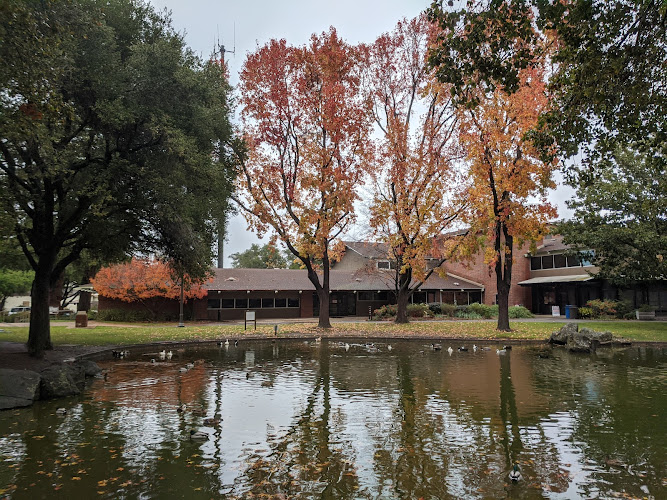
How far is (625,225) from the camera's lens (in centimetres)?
2798

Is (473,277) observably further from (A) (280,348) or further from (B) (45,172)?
(B) (45,172)

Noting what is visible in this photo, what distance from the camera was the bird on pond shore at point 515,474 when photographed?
19.2 ft

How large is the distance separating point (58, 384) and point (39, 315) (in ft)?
17.5

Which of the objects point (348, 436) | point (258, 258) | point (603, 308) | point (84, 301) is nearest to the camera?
point (348, 436)

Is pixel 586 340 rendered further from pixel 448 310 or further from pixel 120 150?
pixel 448 310

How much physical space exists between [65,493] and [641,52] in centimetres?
1098

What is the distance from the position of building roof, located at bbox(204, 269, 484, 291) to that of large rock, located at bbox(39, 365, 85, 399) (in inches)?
1028

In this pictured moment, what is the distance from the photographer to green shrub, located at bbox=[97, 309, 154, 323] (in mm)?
36656

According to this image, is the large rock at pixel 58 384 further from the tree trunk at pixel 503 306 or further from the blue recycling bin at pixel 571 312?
the blue recycling bin at pixel 571 312

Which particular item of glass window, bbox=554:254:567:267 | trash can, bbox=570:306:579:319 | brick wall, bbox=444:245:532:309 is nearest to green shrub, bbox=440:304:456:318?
brick wall, bbox=444:245:532:309

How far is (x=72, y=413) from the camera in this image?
9500 mm

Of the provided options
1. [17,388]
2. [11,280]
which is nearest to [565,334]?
[17,388]

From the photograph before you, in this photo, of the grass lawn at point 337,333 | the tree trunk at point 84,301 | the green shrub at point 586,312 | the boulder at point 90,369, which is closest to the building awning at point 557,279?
the green shrub at point 586,312

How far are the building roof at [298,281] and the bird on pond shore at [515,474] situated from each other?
3278 cm
